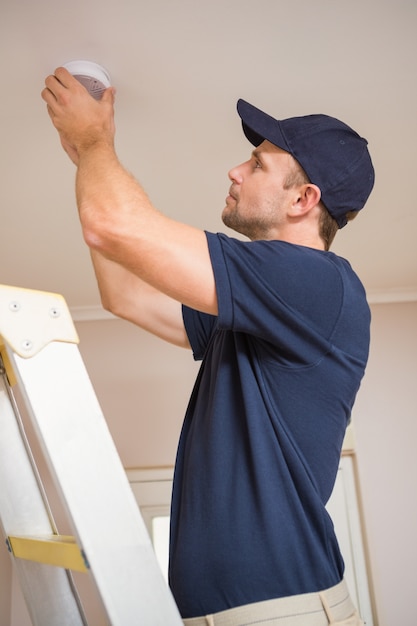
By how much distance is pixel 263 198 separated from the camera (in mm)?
1273

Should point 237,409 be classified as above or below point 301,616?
above

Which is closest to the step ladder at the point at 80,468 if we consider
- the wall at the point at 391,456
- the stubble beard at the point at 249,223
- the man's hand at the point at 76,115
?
the man's hand at the point at 76,115

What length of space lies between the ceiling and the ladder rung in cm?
111

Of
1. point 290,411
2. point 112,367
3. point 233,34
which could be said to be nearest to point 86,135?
point 233,34

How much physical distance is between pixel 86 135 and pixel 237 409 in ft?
1.87

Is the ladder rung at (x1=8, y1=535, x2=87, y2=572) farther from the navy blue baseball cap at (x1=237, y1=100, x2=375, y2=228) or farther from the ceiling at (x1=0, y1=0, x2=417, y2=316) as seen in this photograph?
the ceiling at (x1=0, y1=0, x2=417, y2=316)

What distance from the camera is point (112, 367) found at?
3258 millimetres

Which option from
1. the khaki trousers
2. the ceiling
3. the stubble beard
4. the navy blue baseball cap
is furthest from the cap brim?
the khaki trousers

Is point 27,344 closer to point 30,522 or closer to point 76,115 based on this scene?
point 30,522

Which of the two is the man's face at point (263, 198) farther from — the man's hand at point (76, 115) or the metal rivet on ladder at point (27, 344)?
the metal rivet on ladder at point (27, 344)

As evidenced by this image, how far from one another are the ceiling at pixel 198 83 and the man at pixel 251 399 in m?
0.35

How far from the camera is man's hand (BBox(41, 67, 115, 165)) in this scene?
1148 mm

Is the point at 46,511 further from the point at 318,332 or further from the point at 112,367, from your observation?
the point at 112,367

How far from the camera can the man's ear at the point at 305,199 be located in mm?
1246
